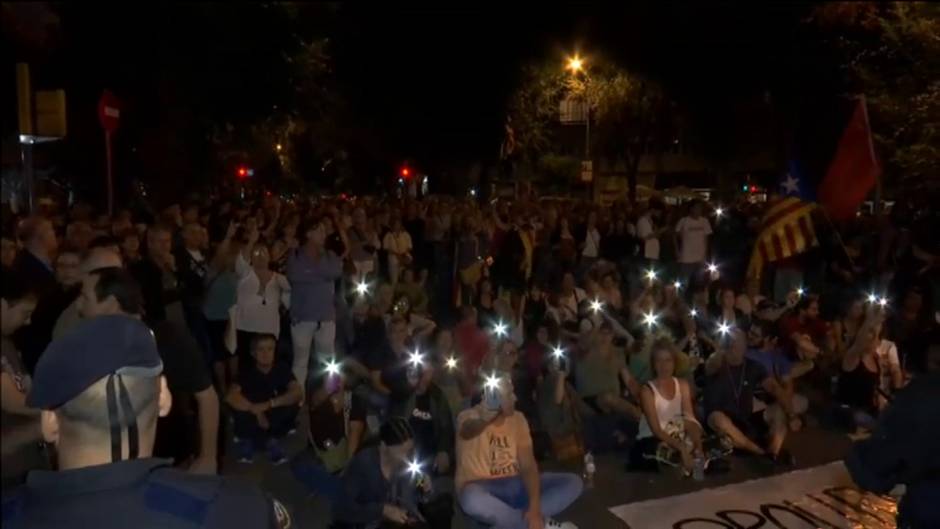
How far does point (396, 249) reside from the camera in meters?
12.6

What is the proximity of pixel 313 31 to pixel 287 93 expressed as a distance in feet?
9.57

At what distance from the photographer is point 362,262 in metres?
11.6

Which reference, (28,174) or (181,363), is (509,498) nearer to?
(181,363)

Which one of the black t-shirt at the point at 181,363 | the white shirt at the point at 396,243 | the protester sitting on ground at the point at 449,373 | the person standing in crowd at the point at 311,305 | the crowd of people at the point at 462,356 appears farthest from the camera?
the white shirt at the point at 396,243

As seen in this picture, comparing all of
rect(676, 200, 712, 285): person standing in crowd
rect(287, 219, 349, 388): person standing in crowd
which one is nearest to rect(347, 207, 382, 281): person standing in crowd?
rect(287, 219, 349, 388): person standing in crowd

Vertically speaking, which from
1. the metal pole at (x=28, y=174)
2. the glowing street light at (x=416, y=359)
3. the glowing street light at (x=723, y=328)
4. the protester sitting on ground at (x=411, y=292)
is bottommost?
the glowing street light at (x=416, y=359)

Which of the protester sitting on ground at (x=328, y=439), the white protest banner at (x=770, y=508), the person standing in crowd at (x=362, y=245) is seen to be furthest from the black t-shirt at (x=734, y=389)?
the person standing in crowd at (x=362, y=245)

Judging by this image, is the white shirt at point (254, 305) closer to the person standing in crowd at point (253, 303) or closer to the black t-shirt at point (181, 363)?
the person standing in crowd at point (253, 303)

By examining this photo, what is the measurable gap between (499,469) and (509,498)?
0.60ft

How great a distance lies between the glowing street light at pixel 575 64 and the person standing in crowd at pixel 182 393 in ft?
68.5

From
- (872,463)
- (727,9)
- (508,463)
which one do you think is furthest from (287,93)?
(872,463)

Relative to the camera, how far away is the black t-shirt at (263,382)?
24.6ft

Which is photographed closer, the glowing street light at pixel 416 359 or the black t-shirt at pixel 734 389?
the glowing street light at pixel 416 359

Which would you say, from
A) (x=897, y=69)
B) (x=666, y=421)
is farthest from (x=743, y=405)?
(x=897, y=69)
